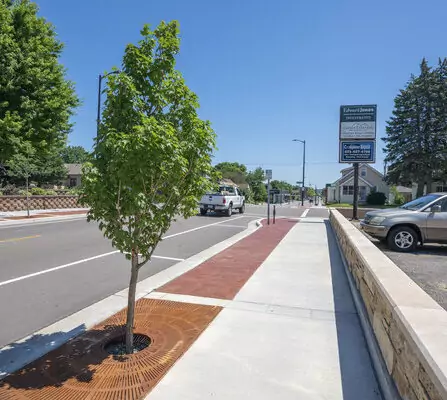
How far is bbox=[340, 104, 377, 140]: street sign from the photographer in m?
20.0

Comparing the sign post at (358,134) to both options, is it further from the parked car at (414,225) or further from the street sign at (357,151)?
the parked car at (414,225)

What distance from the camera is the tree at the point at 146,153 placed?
3.05m

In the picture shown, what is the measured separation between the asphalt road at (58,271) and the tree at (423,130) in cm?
3505

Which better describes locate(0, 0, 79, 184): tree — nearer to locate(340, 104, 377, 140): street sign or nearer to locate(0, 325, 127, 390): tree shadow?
locate(0, 325, 127, 390): tree shadow

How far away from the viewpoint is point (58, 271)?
7125 mm

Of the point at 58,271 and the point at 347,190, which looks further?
the point at 347,190

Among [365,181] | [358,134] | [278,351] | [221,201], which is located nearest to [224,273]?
[278,351]

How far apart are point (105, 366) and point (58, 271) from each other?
4.36m

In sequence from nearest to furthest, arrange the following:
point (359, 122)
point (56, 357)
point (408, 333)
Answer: point (408, 333)
point (56, 357)
point (359, 122)

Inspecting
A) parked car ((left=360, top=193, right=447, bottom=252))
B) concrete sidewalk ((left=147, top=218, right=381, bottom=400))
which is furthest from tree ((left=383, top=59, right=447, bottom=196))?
concrete sidewalk ((left=147, top=218, right=381, bottom=400))

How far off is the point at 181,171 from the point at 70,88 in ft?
63.4

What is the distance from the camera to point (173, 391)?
2973mm

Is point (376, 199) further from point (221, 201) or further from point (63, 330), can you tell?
point (63, 330)

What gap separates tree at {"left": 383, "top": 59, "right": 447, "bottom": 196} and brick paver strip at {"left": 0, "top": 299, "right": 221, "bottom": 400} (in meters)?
41.6
